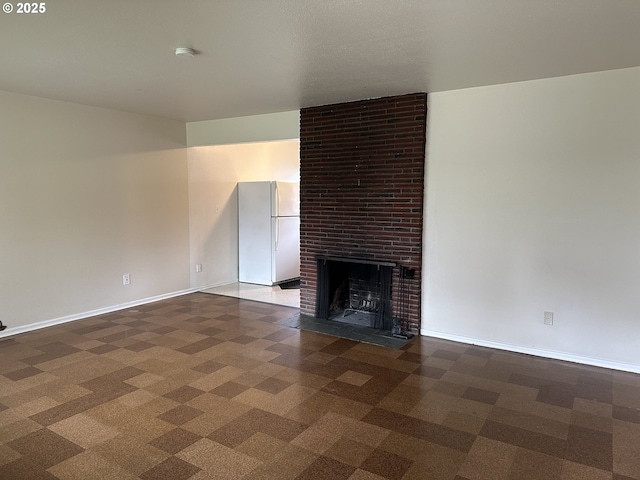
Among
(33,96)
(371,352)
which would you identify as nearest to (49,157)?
(33,96)

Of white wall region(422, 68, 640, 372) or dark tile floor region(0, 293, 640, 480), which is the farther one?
white wall region(422, 68, 640, 372)

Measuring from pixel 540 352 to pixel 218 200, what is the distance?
4881mm

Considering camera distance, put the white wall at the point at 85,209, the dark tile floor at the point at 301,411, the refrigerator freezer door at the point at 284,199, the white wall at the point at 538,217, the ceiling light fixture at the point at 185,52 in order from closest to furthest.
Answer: the dark tile floor at the point at 301,411
the ceiling light fixture at the point at 185,52
the white wall at the point at 538,217
the white wall at the point at 85,209
the refrigerator freezer door at the point at 284,199

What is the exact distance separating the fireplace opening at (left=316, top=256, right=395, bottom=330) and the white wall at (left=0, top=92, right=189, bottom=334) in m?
2.38

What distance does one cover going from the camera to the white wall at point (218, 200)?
20.3 feet

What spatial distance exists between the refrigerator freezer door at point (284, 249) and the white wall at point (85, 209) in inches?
54.1

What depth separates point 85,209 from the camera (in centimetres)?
478

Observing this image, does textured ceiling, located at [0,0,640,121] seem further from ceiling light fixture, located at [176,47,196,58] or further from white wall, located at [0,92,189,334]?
white wall, located at [0,92,189,334]

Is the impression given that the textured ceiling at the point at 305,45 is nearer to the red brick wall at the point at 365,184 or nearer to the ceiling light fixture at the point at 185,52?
the ceiling light fixture at the point at 185,52

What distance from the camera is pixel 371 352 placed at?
3.86 m

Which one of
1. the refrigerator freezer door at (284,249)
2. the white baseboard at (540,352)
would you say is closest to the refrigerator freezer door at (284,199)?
the refrigerator freezer door at (284,249)

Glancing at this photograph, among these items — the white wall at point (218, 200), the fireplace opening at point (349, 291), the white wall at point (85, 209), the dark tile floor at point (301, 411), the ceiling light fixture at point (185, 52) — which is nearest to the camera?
the dark tile floor at point (301, 411)

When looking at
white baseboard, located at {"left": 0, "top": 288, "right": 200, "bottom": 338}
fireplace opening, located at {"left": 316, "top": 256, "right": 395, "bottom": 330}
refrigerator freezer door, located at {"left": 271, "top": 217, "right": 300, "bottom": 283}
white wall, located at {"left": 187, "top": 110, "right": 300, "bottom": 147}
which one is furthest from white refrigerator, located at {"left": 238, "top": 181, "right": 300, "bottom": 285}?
fireplace opening, located at {"left": 316, "top": 256, "right": 395, "bottom": 330}

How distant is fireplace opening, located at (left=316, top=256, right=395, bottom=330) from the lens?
4637 millimetres
